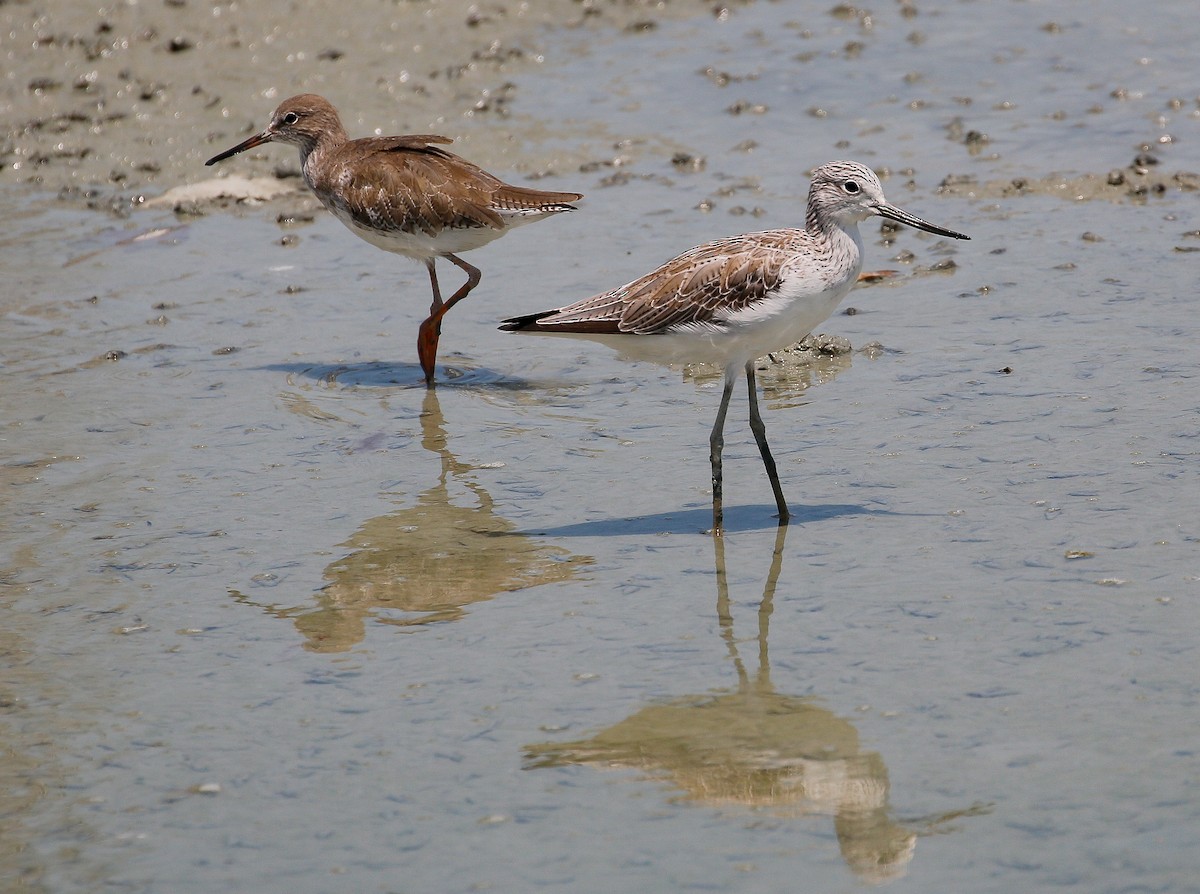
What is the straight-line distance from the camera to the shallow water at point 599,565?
513cm

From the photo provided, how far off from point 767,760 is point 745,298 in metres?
2.75

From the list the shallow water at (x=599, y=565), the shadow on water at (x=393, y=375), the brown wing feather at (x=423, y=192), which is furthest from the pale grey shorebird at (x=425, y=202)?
the shallow water at (x=599, y=565)

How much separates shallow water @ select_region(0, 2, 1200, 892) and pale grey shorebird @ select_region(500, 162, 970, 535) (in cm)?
79

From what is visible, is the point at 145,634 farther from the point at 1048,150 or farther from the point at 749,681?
the point at 1048,150

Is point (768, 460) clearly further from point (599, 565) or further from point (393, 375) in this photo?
point (393, 375)

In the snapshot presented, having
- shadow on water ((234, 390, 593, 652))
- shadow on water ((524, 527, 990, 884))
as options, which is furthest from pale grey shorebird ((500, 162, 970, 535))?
shadow on water ((524, 527, 990, 884))

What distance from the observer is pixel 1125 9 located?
624 inches

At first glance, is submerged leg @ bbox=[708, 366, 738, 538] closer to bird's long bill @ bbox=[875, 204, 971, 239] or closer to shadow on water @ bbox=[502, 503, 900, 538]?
shadow on water @ bbox=[502, 503, 900, 538]

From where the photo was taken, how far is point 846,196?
7645mm

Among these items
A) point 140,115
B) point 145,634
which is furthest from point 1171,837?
point 140,115

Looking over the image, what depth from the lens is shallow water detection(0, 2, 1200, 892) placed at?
513 centimetres

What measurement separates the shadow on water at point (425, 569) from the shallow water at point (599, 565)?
0.10 feet

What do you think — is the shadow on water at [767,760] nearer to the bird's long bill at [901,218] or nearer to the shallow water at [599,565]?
the shallow water at [599,565]

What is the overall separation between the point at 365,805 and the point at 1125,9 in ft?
44.7
